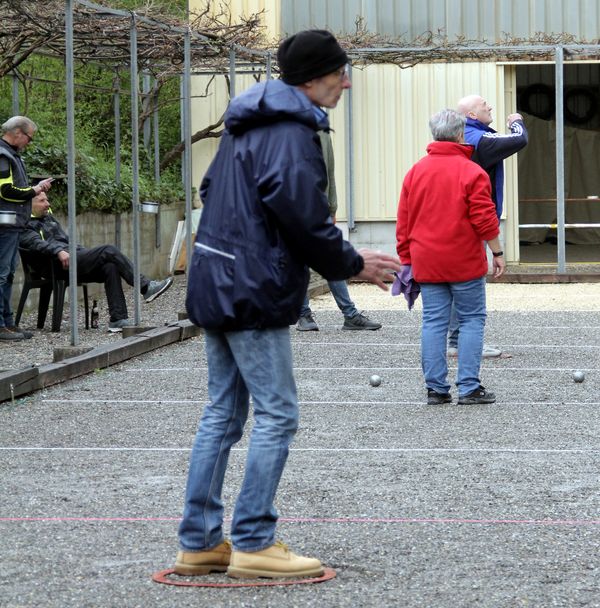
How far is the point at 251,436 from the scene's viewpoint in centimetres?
508

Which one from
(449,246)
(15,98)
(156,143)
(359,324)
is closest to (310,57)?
(449,246)

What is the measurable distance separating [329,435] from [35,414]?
189 centimetres

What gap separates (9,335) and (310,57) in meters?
8.69

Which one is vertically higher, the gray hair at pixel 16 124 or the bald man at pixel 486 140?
the gray hair at pixel 16 124

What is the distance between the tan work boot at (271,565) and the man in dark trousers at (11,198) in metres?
8.38

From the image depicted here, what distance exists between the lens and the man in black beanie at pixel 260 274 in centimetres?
489

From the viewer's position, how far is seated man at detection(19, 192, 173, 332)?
13906mm

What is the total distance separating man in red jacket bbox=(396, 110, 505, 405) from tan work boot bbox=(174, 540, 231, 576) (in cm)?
424

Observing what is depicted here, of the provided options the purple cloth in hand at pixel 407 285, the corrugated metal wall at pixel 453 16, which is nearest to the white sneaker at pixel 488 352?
the purple cloth in hand at pixel 407 285

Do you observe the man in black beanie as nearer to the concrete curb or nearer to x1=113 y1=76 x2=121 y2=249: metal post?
the concrete curb

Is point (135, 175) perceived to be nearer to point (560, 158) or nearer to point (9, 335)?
point (9, 335)

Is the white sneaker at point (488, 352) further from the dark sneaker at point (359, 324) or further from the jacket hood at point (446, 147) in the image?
the jacket hood at point (446, 147)

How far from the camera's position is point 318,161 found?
4.90m

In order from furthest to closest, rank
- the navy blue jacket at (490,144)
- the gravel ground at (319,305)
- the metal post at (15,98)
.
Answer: the metal post at (15,98), the gravel ground at (319,305), the navy blue jacket at (490,144)
